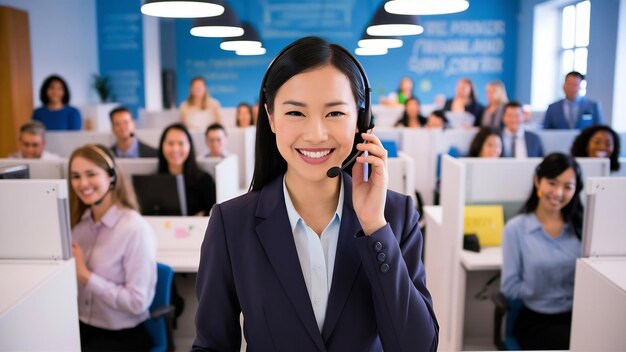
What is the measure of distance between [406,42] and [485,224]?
851 cm

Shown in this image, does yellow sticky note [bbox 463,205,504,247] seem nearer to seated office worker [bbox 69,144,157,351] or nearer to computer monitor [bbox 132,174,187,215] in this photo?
computer monitor [bbox 132,174,187,215]

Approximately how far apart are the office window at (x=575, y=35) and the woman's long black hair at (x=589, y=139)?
383cm

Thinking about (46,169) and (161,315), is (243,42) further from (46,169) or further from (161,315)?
(161,315)

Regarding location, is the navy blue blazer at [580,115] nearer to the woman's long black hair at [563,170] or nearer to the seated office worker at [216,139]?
the woman's long black hair at [563,170]

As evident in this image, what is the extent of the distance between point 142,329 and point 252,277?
1473mm

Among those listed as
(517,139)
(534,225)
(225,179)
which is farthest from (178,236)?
(517,139)

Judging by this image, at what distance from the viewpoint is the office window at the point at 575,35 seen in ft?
26.4

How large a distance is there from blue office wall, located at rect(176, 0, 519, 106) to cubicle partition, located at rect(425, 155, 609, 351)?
7902mm

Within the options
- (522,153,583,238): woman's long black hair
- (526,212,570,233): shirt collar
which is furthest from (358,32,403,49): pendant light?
(526,212,570,233): shirt collar

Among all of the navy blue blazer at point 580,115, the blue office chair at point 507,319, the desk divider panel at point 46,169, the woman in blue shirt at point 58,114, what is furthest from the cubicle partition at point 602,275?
the woman in blue shirt at point 58,114

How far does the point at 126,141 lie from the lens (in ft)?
16.2

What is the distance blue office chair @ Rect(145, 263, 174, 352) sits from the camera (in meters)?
2.33

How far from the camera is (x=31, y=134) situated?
412 centimetres

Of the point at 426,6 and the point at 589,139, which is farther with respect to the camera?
the point at 589,139
